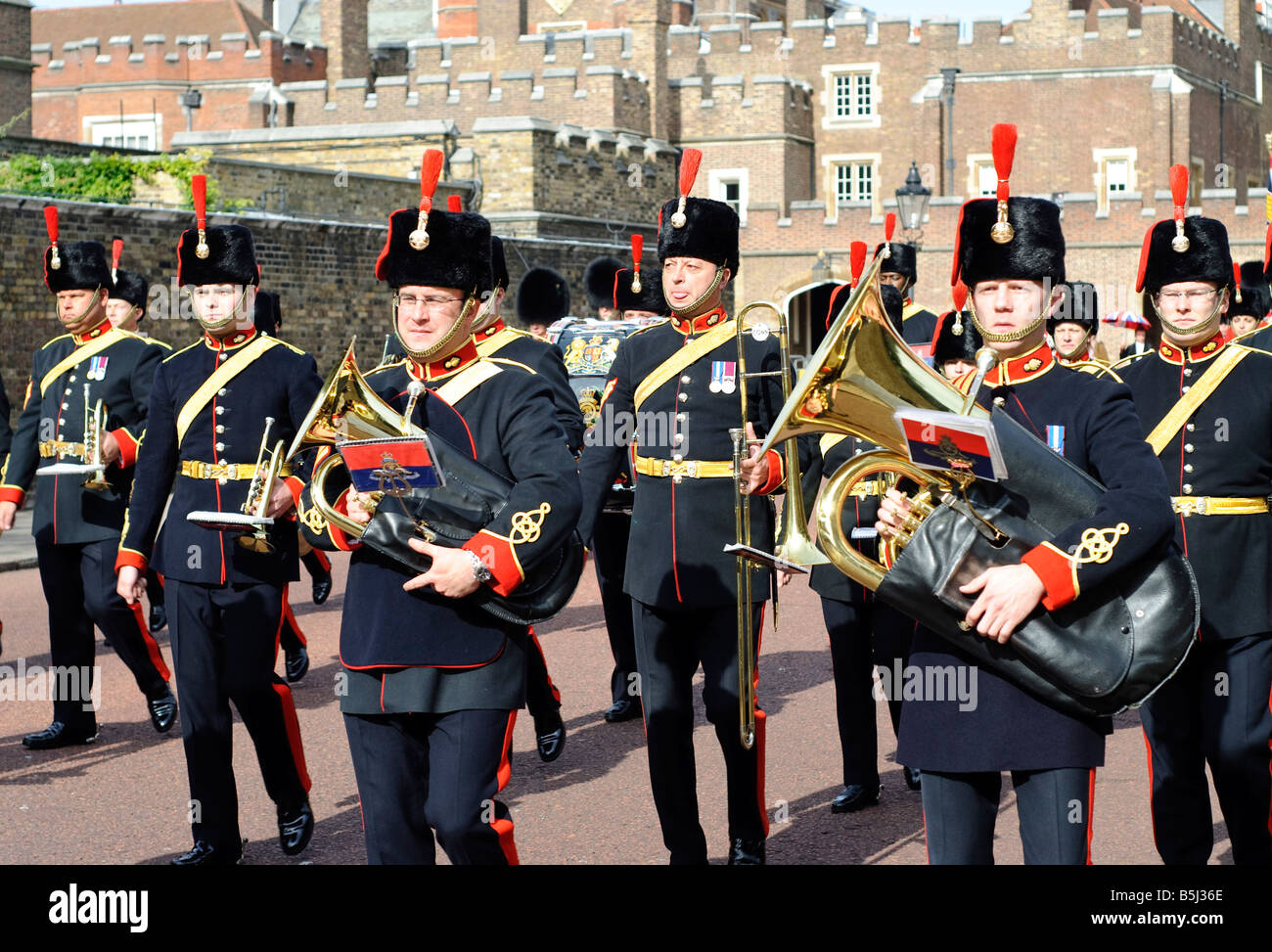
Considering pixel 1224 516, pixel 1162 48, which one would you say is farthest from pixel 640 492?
pixel 1162 48

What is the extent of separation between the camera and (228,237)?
6.45 m

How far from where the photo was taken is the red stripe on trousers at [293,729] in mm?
6277

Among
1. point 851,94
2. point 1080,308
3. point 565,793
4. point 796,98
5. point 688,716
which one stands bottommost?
point 565,793

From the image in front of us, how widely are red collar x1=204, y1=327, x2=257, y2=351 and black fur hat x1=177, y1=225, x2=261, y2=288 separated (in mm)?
188

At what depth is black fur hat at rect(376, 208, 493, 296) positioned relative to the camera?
4.81 m

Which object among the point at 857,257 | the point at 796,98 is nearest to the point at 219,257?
the point at 857,257

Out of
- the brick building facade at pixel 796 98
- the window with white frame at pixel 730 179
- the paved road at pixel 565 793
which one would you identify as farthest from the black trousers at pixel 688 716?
the window with white frame at pixel 730 179

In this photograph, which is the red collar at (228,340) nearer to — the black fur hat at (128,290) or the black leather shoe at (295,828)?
the black leather shoe at (295,828)

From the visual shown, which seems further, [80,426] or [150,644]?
[80,426]


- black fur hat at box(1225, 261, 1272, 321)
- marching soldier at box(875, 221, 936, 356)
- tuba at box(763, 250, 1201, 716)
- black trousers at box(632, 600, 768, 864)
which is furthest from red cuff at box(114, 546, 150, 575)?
black fur hat at box(1225, 261, 1272, 321)

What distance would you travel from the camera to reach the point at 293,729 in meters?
6.39

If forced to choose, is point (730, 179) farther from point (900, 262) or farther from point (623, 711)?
point (623, 711)

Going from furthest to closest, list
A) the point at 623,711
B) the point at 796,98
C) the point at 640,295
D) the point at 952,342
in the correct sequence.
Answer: the point at 796,98, the point at 640,295, the point at 623,711, the point at 952,342

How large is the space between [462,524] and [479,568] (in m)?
0.18
